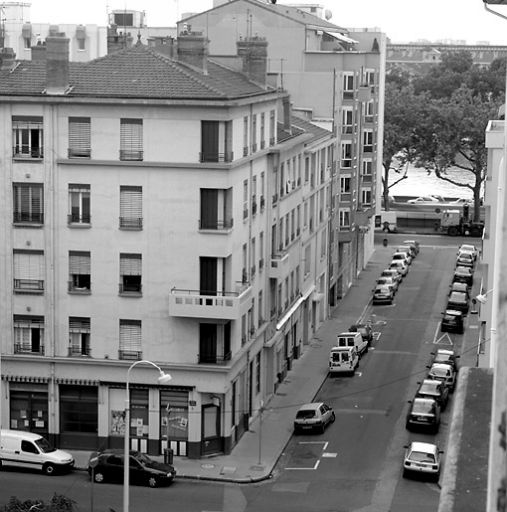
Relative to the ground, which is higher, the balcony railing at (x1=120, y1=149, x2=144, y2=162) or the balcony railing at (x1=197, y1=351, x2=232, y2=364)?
the balcony railing at (x1=120, y1=149, x2=144, y2=162)

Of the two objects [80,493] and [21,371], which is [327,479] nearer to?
[80,493]

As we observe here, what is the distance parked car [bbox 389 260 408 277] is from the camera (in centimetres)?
9106

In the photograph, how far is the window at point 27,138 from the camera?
47.4 meters

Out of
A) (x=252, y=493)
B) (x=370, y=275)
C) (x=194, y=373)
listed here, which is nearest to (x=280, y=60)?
(x=370, y=275)

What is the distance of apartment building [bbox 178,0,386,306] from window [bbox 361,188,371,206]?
2.9 inches

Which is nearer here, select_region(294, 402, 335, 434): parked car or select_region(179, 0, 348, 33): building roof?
select_region(294, 402, 335, 434): parked car

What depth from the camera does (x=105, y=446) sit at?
158ft

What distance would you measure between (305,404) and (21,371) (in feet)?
43.4

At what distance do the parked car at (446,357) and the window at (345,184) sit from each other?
21.8m

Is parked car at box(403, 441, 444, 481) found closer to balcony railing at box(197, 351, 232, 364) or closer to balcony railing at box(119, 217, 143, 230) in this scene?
balcony railing at box(197, 351, 232, 364)

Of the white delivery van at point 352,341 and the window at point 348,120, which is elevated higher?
the window at point 348,120

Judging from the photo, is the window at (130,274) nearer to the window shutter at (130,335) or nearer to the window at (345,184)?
the window shutter at (130,335)

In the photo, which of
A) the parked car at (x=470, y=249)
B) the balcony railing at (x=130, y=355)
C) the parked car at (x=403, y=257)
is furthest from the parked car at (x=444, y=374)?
the parked car at (x=470, y=249)

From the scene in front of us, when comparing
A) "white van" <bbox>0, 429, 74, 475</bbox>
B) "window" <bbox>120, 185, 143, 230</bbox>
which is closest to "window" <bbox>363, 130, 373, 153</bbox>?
"window" <bbox>120, 185, 143, 230</bbox>
